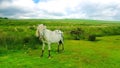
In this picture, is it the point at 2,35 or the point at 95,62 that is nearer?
the point at 95,62

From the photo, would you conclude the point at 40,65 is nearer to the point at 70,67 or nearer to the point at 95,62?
the point at 70,67

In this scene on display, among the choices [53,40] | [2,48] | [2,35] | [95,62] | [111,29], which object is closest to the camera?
[95,62]

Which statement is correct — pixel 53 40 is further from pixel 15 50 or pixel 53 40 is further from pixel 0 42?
pixel 0 42

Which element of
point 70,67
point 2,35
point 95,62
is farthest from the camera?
point 2,35

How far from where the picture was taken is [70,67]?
22.5m

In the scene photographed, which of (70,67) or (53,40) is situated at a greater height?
(53,40)

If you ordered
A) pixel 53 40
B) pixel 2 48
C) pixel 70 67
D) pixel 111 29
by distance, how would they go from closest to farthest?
pixel 70 67, pixel 53 40, pixel 2 48, pixel 111 29

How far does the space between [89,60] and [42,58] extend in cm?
559

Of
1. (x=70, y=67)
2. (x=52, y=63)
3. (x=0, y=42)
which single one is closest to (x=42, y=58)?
(x=52, y=63)

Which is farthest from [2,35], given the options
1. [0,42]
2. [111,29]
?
[111,29]

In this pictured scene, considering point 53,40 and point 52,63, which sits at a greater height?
point 53,40

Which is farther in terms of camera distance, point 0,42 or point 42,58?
point 0,42

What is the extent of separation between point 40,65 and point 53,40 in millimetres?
6559

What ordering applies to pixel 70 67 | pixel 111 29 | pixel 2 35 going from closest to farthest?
pixel 70 67 < pixel 2 35 < pixel 111 29
